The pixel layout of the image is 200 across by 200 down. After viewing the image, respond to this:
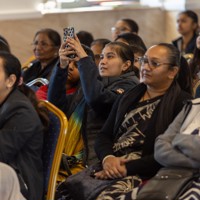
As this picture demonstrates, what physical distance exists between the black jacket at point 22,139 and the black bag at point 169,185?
586 millimetres

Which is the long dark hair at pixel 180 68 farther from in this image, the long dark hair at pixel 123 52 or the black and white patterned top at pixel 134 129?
the long dark hair at pixel 123 52

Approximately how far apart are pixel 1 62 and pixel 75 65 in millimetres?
683

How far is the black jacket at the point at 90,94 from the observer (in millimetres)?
3143

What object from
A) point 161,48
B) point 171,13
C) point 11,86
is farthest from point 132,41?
point 171,13

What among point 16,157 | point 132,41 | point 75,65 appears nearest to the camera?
point 16,157

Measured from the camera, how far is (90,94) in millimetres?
3133

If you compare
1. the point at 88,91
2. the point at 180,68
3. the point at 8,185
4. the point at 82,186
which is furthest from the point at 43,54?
the point at 8,185

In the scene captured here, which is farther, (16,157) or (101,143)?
(101,143)

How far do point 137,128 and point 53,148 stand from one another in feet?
1.35

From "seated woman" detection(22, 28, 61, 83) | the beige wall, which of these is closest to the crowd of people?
"seated woman" detection(22, 28, 61, 83)

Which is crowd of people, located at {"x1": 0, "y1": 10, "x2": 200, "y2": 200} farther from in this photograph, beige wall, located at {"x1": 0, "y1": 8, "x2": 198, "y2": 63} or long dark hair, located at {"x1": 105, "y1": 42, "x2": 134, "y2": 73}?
beige wall, located at {"x1": 0, "y1": 8, "x2": 198, "y2": 63}

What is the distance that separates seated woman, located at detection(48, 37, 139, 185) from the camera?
10.3ft

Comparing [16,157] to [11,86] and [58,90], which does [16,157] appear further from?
[58,90]

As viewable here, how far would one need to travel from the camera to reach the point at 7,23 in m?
6.28
